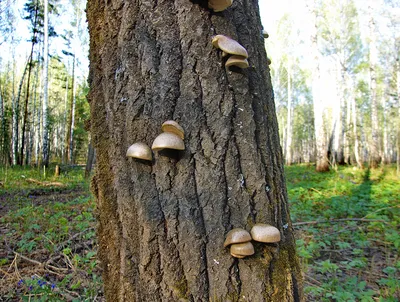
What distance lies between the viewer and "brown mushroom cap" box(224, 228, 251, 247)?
115 cm

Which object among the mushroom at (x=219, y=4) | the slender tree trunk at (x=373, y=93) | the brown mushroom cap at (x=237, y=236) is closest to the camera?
the brown mushroom cap at (x=237, y=236)

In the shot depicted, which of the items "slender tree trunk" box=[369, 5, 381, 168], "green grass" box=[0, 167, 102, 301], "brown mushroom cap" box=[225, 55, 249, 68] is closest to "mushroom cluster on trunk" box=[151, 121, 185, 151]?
"brown mushroom cap" box=[225, 55, 249, 68]

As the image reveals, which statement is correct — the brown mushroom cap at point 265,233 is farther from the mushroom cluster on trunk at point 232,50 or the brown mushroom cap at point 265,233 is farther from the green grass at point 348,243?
the green grass at point 348,243

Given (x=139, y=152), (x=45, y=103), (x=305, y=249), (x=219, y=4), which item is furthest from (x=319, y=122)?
(x=45, y=103)

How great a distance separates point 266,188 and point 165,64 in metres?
0.70

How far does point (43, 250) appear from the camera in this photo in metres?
3.61

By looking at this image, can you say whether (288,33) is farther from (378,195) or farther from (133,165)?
(133,165)

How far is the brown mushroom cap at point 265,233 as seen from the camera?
1.18 m

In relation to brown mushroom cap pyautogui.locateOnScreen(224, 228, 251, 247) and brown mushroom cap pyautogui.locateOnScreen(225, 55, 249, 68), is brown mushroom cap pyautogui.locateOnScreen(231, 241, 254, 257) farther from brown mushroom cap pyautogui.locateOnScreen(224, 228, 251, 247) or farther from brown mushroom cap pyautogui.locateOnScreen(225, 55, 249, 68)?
brown mushroom cap pyautogui.locateOnScreen(225, 55, 249, 68)

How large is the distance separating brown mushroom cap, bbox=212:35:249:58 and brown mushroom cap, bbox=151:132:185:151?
41cm

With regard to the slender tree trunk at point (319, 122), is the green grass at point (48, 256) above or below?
below

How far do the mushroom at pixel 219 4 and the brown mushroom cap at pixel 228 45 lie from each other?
5.5 inches

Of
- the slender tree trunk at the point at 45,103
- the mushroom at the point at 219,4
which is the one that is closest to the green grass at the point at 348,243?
the mushroom at the point at 219,4

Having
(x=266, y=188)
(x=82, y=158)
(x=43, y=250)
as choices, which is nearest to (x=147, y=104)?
(x=266, y=188)
